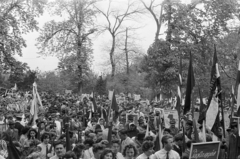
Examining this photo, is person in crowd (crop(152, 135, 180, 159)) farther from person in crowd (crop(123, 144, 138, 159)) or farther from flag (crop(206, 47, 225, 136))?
flag (crop(206, 47, 225, 136))

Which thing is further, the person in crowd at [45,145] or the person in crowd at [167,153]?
the person in crowd at [45,145]

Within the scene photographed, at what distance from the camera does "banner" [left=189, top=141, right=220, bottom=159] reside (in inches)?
252

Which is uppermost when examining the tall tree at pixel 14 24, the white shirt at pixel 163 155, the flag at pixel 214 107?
the tall tree at pixel 14 24

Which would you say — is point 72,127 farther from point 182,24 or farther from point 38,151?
point 182,24

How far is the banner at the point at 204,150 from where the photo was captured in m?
6.40

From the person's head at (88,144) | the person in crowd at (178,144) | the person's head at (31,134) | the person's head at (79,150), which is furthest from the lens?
the person's head at (31,134)

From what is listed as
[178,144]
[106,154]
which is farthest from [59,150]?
[178,144]

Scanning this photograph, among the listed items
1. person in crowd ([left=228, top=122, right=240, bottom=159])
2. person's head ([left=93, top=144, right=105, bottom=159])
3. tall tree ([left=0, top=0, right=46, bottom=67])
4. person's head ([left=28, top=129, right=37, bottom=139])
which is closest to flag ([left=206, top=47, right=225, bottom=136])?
person in crowd ([left=228, top=122, right=240, bottom=159])

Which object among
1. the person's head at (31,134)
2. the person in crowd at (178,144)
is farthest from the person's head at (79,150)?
the person's head at (31,134)

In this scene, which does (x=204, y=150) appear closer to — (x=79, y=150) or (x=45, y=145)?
(x=79, y=150)

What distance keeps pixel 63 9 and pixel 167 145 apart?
3789cm

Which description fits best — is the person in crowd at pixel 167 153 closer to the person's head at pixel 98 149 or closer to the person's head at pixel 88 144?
the person's head at pixel 98 149

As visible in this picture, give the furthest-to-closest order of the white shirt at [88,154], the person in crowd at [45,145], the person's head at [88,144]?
1. the person in crowd at [45,145]
2. the person's head at [88,144]
3. the white shirt at [88,154]

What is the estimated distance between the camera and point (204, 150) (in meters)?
6.53
